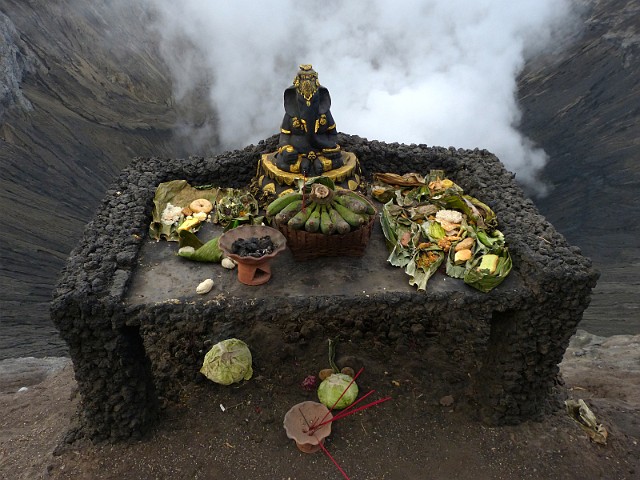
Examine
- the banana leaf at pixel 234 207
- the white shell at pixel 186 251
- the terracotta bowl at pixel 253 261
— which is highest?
the banana leaf at pixel 234 207

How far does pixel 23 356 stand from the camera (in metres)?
10.3

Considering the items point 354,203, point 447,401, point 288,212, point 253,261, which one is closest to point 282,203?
point 288,212

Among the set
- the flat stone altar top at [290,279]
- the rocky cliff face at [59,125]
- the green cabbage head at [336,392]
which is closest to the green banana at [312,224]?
the flat stone altar top at [290,279]

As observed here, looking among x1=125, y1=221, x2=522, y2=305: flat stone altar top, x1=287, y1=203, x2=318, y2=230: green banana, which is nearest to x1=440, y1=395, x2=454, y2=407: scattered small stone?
x1=125, y1=221, x2=522, y2=305: flat stone altar top

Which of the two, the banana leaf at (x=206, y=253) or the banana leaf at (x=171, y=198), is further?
the banana leaf at (x=171, y=198)

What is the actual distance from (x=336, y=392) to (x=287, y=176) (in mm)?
3245

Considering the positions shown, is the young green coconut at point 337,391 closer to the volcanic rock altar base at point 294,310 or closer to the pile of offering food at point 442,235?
the volcanic rock altar base at point 294,310

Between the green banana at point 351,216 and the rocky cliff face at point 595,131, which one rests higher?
the rocky cliff face at point 595,131

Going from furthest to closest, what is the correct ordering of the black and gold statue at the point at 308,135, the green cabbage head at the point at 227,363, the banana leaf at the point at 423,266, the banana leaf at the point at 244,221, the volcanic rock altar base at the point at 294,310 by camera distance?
the black and gold statue at the point at 308,135
the banana leaf at the point at 244,221
the green cabbage head at the point at 227,363
the banana leaf at the point at 423,266
the volcanic rock altar base at the point at 294,310

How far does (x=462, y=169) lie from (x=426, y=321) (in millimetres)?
2573

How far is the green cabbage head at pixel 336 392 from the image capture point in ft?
22.7

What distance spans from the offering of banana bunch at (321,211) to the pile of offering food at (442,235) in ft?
2.28

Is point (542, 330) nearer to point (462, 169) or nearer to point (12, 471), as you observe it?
point (462, 169)

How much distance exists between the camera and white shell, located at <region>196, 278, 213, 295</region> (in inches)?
232
